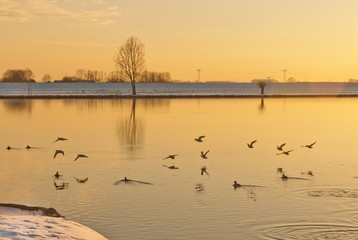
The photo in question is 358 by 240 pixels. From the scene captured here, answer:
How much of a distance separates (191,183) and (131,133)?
99.1 ft

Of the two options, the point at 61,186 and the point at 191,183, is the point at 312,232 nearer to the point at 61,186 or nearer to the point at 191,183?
the point at 191,183

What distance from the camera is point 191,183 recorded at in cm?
3397

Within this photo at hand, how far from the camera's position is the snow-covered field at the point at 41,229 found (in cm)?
1870

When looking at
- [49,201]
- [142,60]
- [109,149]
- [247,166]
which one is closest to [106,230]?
[49,201]

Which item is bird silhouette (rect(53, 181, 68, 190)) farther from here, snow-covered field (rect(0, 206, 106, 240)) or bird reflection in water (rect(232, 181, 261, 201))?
snow-covered field (rect(0, 206, 106, 240))

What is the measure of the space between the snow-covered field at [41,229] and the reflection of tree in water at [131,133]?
95.2 feet

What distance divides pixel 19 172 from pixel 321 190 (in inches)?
718

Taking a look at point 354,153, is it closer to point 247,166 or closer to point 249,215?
point 247,166

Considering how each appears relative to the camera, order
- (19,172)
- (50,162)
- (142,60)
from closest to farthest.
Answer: (19,172), (50,162), (142,60)

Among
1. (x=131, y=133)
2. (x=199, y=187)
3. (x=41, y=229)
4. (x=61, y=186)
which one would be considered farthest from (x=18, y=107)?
(x=41, y=229)

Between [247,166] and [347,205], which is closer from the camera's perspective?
[347,205]

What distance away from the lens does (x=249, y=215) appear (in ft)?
85.7

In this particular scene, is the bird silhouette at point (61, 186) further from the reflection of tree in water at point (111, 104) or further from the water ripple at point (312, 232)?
the reflection of tree in water at point (111, 104)

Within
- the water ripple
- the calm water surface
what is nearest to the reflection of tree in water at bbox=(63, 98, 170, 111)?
the calm water surface
